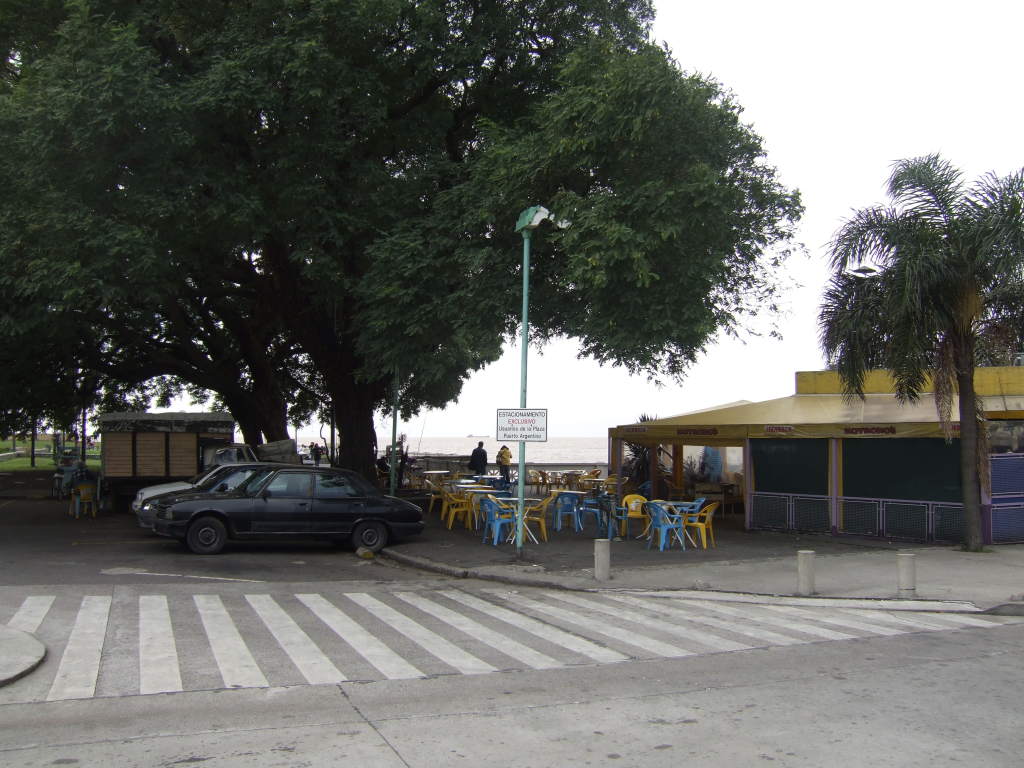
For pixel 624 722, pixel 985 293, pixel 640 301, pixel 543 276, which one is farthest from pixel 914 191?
pixel 624 722

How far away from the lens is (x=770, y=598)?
12.3m

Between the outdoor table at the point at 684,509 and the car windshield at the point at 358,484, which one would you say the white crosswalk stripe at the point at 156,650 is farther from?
the outdoor table at the point at 684,509

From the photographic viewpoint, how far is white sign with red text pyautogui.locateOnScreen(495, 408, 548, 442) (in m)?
14.9

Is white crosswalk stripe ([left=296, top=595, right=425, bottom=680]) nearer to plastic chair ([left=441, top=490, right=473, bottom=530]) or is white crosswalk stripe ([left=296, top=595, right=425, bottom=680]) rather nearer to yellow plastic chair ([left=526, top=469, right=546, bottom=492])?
plastic chair ([left=441, top=490, right=473, bottom=530])

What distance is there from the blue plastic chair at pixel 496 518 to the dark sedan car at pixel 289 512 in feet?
5.25

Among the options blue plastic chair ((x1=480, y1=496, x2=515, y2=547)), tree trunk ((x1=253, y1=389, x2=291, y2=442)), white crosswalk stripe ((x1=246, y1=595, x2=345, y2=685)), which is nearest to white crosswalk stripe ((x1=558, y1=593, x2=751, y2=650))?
white crosswalk stripe ((x1=246, y1=595, x2=345, y2=685))

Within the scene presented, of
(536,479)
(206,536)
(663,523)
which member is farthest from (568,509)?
(206,536)

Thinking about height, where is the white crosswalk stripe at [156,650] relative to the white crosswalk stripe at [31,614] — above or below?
below

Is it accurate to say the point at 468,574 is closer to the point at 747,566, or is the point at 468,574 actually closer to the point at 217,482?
the point at 747,566

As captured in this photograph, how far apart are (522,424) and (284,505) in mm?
4565

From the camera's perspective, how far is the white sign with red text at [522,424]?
48.9ft

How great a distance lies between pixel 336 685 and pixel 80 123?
13.3 m

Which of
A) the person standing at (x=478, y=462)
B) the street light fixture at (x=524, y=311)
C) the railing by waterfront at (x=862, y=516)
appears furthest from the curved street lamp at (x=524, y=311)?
the person standing at (x=478, y=462)

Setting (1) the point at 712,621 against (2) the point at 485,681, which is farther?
(1) the point at 712,621
